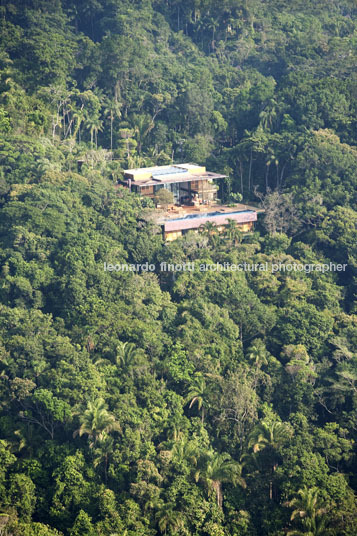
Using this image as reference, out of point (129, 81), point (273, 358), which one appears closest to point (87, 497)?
point (273, 358)

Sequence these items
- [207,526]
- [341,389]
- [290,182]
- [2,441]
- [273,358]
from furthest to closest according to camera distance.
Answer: [290,182] < [273,358] < [341,389] < [2,441] < [207,526]

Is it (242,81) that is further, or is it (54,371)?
(242,81)

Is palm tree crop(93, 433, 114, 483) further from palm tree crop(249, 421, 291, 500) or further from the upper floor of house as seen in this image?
the upper floor of house

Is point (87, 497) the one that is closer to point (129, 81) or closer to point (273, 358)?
point (273, 358)

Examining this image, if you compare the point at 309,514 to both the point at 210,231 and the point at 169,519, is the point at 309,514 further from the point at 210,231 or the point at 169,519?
the point at 210,231

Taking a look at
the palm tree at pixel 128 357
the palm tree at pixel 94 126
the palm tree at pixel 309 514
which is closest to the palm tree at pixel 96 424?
the palm tree at pixel 128 357

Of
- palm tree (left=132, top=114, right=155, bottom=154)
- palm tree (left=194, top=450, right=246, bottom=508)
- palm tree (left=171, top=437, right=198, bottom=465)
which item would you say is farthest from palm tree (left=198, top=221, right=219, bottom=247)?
palm tree (left=194, top=450, right=246, bottom=508)

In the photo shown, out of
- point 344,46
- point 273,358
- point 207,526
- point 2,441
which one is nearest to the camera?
point 207,526
